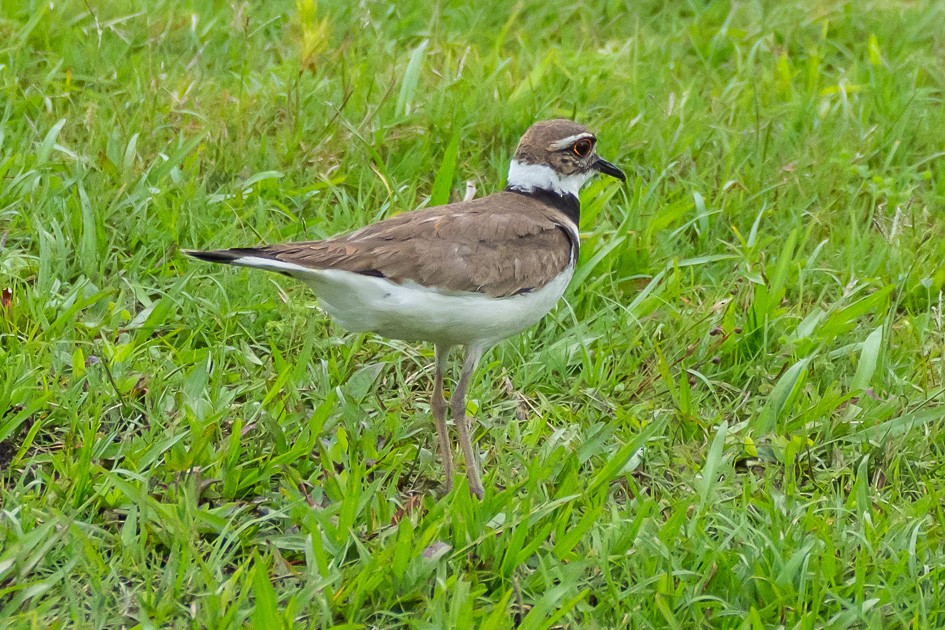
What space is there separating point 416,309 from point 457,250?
12.8 inches

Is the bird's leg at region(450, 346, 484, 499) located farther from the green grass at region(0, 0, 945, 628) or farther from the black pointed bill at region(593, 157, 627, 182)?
the black pointed bill at region(593, 157, 627, 182)

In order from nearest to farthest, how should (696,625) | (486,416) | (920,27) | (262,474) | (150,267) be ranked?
(696,625)
(262,474)
(486,416)
(150,267)
(920,27)

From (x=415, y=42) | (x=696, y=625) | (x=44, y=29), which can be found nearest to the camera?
(x=696, y=625)

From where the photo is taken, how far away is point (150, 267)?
224 inches

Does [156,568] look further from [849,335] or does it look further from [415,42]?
[415,42]

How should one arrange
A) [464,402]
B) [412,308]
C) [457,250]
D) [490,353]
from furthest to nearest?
1. [490,353]
2. [464,402]
3. [457,250]
4. [412,308]

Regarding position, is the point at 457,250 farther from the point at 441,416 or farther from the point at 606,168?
the point at 606,168

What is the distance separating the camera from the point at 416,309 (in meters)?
4.50

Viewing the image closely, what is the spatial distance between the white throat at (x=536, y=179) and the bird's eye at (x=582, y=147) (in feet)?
0.37

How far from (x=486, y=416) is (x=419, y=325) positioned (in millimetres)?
817

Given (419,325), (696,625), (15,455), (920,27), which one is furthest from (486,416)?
(920,27)

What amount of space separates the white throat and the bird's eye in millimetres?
112

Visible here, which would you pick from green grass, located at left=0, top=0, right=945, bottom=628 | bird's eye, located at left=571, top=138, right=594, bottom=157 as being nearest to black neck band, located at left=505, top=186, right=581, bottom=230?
bird's eye, located at left=571, top=138, right=594, bottom=157

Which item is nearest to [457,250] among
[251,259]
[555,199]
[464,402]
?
[464,402]
